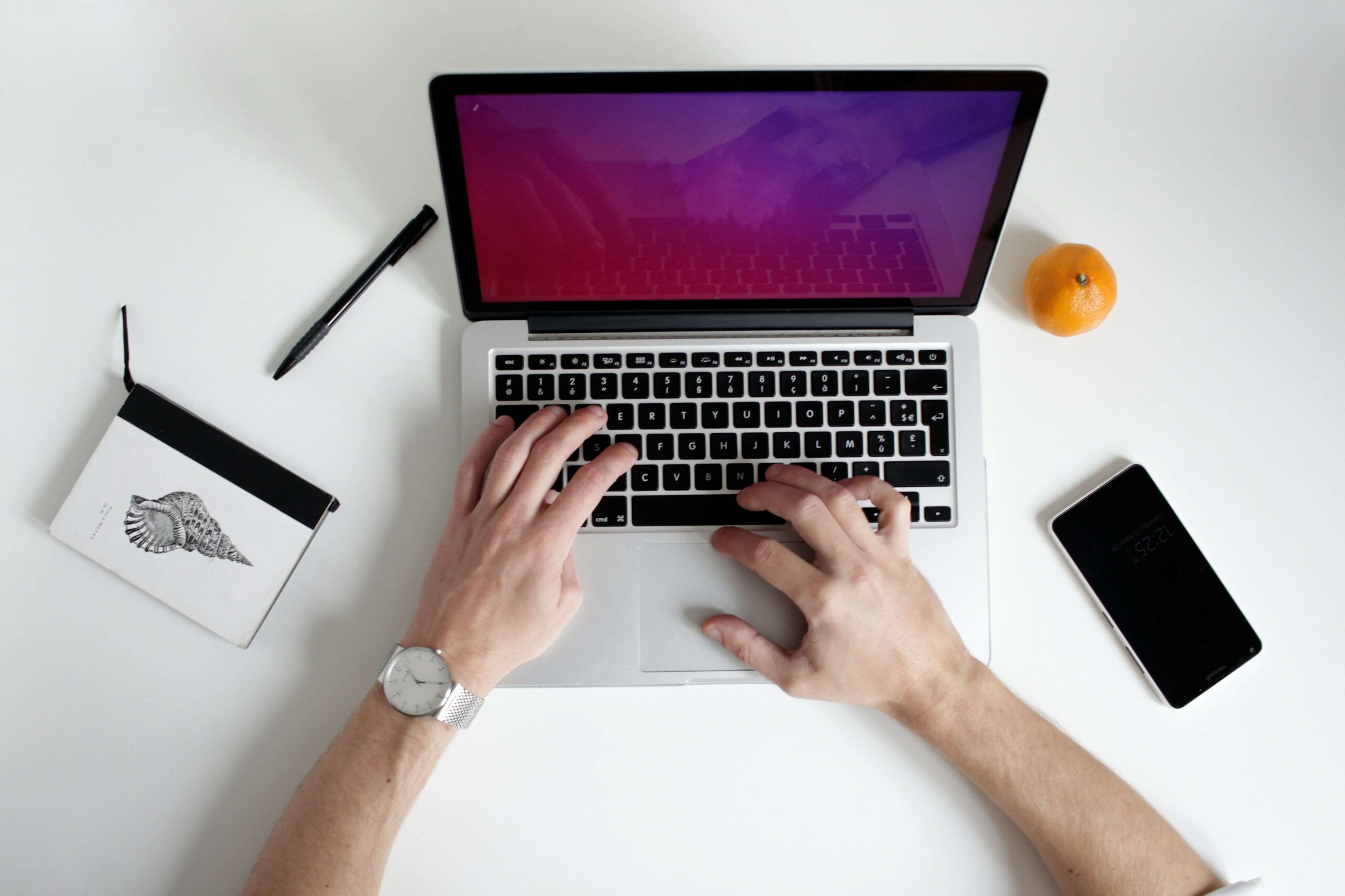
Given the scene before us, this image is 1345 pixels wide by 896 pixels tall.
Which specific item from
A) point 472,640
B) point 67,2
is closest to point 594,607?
point 472,640

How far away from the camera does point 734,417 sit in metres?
0.90

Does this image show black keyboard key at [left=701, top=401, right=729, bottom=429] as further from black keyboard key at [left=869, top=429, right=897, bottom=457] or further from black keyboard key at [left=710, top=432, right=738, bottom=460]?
black keyboard key at [left=869, top=429, right=897, bottom=457]

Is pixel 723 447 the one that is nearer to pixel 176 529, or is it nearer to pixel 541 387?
pixel 541 387

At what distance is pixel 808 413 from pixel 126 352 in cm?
77

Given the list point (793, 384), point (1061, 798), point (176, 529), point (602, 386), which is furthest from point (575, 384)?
point (1061, 798)

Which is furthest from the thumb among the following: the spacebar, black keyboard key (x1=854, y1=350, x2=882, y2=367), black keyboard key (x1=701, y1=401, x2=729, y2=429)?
black keyboard key (x1=854, y1=350, x2=882, y2=367)

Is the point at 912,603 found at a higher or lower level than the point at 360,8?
lower

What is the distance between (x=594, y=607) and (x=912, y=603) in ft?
1.09

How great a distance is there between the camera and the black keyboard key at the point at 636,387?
0.91m

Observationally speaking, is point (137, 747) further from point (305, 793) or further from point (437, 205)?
point (437, 205)

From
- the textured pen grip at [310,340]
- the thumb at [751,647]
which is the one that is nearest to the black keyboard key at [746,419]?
the thumb at [751,647]

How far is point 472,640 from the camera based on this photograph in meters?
0.84

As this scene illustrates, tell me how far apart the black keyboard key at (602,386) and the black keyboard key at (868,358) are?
27 centimetres

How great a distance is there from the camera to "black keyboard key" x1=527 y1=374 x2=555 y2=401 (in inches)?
35.8
